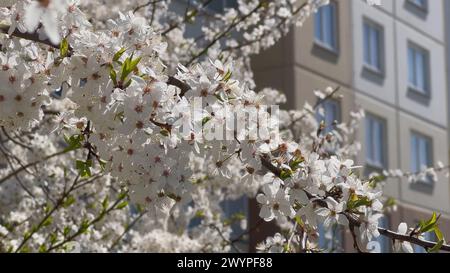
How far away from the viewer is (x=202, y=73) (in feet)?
11.4

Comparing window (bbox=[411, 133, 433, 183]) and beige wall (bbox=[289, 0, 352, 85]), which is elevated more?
beige wall (bbox=[289, 0, 352, 85])

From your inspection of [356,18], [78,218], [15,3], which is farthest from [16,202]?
[356,18]

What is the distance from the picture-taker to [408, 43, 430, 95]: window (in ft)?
72.7

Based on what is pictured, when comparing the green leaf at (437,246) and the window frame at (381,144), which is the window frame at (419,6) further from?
the green leaf at (437,246)

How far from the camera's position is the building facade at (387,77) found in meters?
18.5

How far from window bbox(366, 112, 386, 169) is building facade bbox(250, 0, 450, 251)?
0.02 meters

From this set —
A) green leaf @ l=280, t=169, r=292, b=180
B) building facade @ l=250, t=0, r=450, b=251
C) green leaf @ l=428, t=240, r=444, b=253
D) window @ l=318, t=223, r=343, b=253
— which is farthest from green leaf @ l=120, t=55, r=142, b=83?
building facade @ l=250, t=0, r=450, b=251

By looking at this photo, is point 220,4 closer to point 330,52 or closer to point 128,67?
point 330,52

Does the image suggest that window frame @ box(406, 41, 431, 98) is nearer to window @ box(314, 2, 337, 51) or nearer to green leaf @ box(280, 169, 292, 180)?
window @ box(314, 2, 337, 51)

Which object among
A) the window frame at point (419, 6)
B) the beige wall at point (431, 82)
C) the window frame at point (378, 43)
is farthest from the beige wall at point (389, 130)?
the window frame at point (419, 6)

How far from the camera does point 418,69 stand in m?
22.3

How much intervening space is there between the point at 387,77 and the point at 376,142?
5.29 ft

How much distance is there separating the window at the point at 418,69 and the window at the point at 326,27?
314cm
